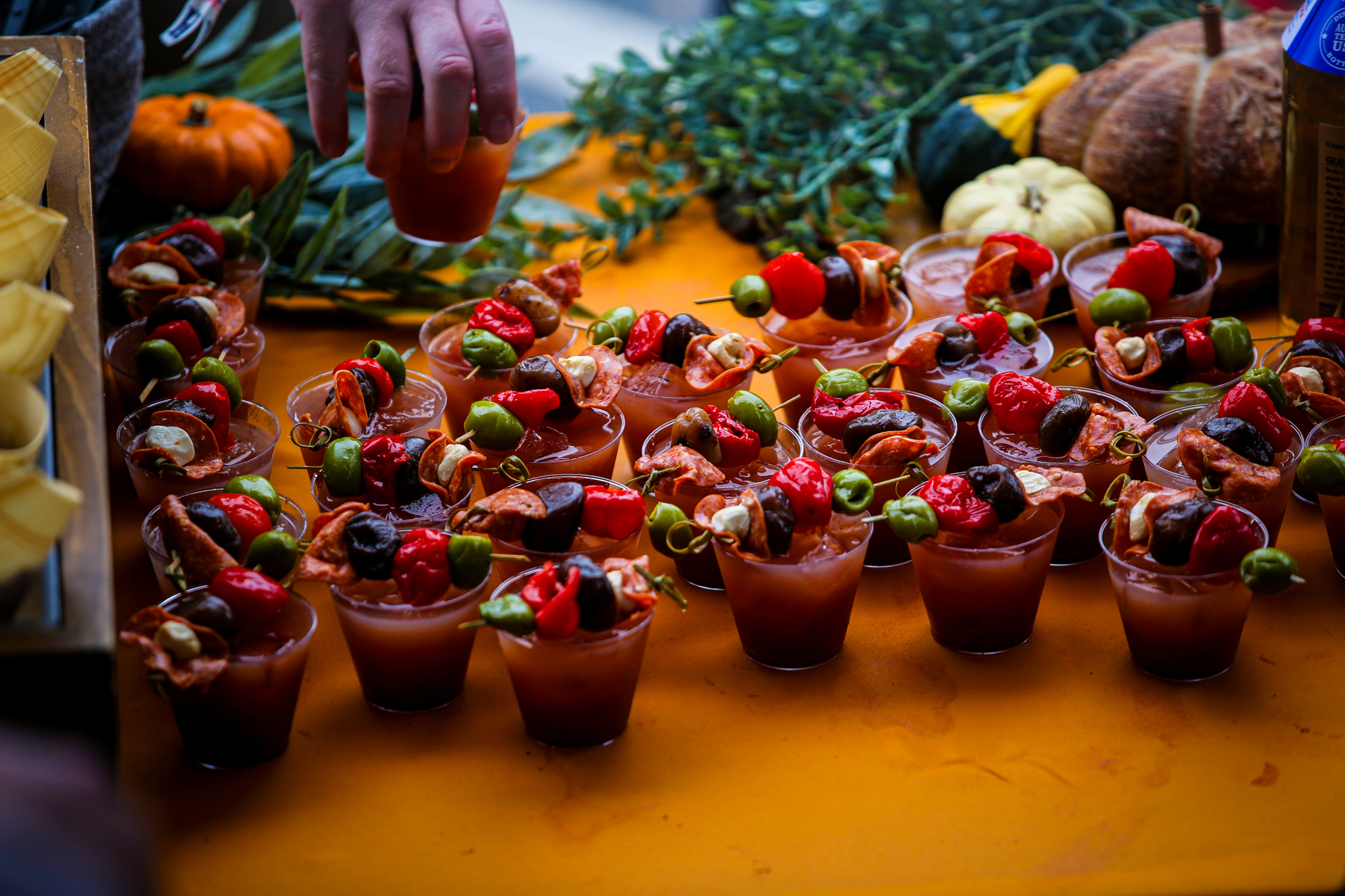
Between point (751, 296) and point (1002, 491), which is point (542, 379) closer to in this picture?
point (751, 296)

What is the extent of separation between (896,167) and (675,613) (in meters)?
2.44

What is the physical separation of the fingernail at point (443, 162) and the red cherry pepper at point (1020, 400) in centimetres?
134

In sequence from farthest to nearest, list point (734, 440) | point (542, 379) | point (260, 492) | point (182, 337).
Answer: point (182, 337) → point (542, 379) → point (734, 440) → point (260, 492)

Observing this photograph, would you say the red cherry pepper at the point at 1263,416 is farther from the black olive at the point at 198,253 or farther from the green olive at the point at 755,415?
Result: the black olive at the point at 198,253

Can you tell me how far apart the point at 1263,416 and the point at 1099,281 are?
0.83 m

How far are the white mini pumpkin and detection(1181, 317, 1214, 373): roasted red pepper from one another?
0.81 m

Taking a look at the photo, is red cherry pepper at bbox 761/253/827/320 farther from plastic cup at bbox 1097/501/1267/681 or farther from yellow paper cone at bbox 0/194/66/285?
yellow paper cone at bbox 0/194/66/285

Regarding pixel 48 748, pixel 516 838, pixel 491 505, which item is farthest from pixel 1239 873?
pixel 48 748

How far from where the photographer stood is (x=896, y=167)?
14.0 feet

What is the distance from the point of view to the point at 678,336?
2.66 m

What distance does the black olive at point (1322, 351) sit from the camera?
2527 mm

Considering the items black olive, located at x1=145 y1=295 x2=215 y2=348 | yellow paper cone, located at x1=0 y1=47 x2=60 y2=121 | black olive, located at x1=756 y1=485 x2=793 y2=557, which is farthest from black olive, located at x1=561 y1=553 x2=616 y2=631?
yellow paper cone, located at x1=0 y1=47 x2=60 y2=121

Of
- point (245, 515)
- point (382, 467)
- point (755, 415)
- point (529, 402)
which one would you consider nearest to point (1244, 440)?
point (755, 415)

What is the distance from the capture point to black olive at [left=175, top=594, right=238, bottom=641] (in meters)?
1.91
